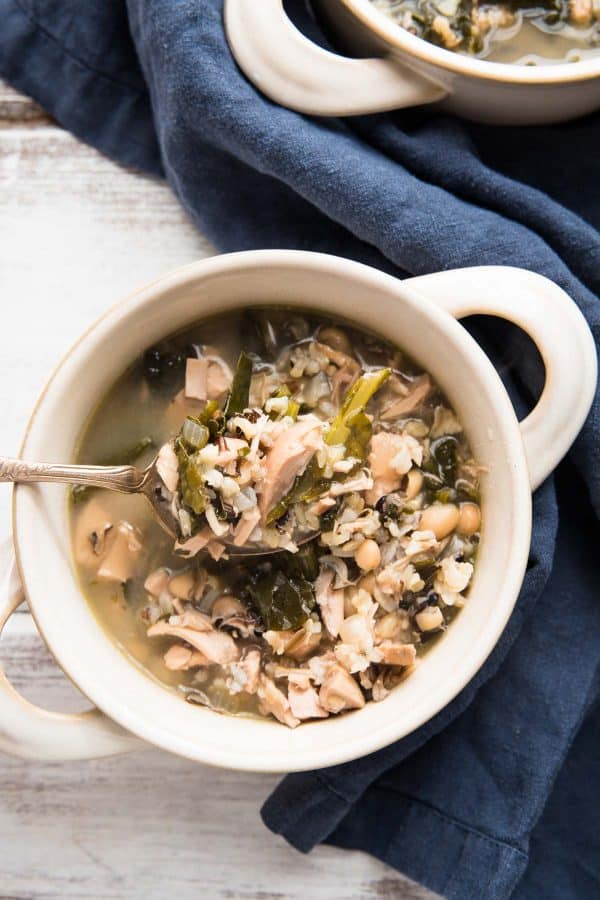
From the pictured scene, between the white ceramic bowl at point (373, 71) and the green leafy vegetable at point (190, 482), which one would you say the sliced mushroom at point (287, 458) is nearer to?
the green leafy vegetable at point (190, 482)

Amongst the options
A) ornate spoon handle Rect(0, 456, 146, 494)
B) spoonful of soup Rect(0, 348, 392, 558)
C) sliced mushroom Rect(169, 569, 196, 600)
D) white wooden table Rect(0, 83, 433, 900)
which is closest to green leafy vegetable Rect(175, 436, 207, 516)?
spoonful of soup Rect(0, 348, 392, 558)

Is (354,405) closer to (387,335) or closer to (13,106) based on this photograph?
(387,335)

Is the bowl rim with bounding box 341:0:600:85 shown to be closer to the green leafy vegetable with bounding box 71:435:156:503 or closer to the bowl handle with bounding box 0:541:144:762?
the green leafy vegetable with bounding box 71:435:156:503

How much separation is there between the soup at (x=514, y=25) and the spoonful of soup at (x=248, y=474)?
2.49 feet

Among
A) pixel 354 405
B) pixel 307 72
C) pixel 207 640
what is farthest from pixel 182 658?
pixel 307 72

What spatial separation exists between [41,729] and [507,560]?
2.79 feet

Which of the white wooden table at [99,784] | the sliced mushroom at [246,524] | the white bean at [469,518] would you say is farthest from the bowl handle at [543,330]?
the white wooden table at [99,784]

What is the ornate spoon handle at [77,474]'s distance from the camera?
1641 mm

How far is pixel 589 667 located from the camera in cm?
209

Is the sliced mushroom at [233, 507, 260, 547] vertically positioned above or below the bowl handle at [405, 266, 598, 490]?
below

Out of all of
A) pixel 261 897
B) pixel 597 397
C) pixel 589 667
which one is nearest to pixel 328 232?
pixel 597 397

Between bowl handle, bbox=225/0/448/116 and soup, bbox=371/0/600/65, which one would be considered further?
soup, bbox=371/0/600/65

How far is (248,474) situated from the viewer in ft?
5.55

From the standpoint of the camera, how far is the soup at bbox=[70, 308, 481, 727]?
177cm
